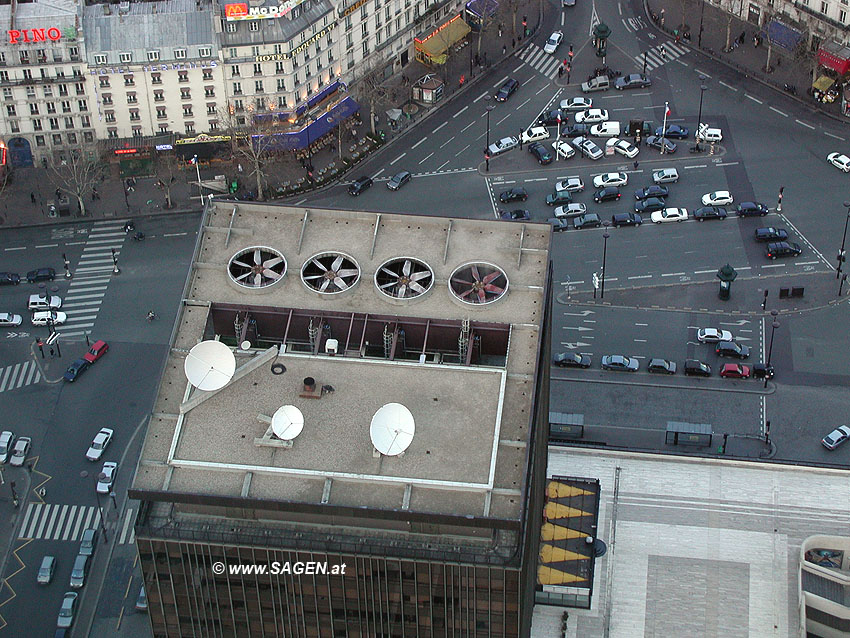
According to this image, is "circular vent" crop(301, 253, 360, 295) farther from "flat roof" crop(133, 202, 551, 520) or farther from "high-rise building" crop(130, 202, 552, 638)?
"flat roof" crop(133, 202, 551, 520)

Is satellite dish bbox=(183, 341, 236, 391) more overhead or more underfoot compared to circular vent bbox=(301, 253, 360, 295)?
more underfoot

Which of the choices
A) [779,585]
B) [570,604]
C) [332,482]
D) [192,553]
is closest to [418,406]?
[332,482]

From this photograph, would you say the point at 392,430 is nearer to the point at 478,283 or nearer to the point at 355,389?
the point at 355,389

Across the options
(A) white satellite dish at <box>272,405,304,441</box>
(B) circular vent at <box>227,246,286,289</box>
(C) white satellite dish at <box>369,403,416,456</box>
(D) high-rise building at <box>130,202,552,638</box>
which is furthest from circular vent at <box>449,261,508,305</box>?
(A) white satellite dish at <box>272,405,304,441</box>

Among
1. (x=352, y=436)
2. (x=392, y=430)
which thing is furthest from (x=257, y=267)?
(x=392, y=430)

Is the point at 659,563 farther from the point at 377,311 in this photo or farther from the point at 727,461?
the point at 377,311
